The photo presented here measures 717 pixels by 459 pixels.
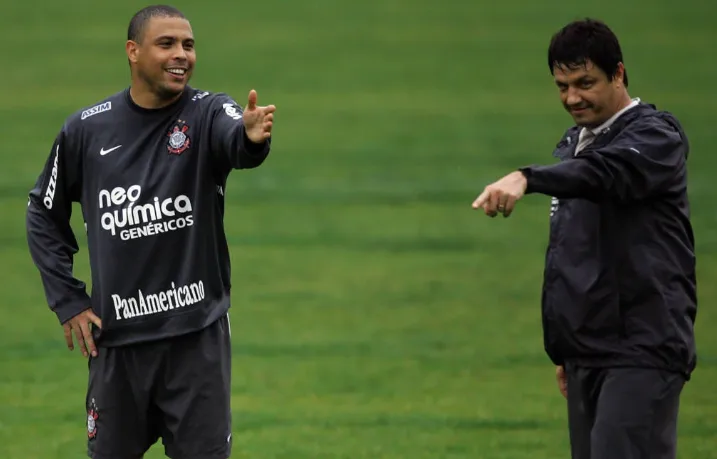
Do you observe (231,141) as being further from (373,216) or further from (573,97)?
(373,216)

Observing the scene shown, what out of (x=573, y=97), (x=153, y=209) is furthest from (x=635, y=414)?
(x=153, y=209)

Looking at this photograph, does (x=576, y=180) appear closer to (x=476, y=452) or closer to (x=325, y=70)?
(x=476, y=452)

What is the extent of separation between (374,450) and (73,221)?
15.7 ft

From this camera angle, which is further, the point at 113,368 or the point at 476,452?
the point at 476,452

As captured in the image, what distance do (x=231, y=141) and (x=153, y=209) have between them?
0.37 meters

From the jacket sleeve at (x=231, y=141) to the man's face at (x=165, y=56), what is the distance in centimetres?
14

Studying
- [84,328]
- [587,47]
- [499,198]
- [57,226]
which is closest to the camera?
[499,198]

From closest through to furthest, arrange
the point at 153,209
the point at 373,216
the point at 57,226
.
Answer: the point at 153,209 < the point at 57,226 < the point at 373,216

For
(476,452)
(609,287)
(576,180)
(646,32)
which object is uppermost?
(646,32)

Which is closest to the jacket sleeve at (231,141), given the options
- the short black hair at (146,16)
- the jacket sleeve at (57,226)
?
the short black hair at (146,16)

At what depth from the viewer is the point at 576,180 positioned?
432cm

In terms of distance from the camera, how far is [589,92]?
4.52 metres

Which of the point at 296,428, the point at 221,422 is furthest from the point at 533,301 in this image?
the point at 221,422

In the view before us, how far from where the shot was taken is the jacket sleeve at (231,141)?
465 cm
